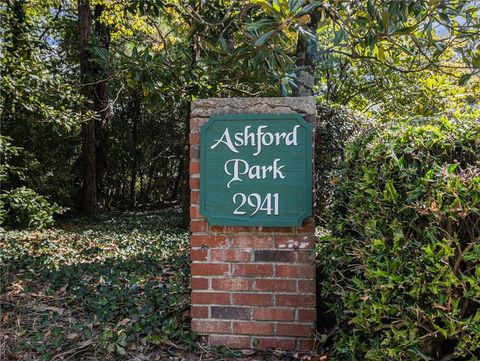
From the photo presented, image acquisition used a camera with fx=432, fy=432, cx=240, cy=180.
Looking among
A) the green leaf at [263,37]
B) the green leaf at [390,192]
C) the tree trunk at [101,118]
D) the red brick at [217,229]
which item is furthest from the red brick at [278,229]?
the tree trunk at [101,118]

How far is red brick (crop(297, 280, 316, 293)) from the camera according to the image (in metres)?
2.47

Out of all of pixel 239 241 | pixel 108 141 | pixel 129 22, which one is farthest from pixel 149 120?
pixel 239 241

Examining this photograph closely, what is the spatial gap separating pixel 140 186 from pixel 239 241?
783cm

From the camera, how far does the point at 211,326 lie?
8.46 feet

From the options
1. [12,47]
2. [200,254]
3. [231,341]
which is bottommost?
[231,341]

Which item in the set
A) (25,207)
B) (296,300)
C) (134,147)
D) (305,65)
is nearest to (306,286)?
(296,300)

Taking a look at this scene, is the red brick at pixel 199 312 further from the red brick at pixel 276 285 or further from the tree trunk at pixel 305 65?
the tree trunk at pixel 305 65

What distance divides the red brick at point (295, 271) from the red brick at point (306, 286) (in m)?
0.03

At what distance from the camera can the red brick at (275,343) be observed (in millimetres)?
2508

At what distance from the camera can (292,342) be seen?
2.51 metres

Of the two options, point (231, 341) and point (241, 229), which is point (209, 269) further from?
point (231, 341)

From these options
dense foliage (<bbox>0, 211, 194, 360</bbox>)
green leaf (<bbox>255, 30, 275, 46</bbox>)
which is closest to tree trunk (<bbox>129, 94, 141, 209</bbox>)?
dense foliage (<bbox>0, 211, 194, 360</bbox>)

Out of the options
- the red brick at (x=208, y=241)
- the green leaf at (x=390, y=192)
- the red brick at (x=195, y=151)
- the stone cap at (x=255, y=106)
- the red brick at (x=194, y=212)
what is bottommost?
the red brick at (x=208, y=241)

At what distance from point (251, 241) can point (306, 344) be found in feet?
2.21
